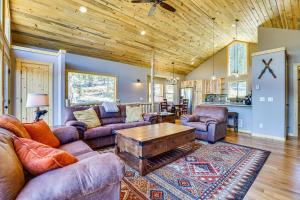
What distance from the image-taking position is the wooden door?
4172 millimetres

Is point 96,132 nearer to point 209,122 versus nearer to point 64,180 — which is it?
point 64,180

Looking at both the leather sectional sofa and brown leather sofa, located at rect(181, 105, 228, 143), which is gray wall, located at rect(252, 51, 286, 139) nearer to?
brown leather sofa, located at rect(181, 105, 228, 143)

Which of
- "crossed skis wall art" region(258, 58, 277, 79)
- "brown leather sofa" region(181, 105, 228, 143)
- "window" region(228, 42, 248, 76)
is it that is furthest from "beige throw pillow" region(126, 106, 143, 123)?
"window" region(228, 42, 248, 76)

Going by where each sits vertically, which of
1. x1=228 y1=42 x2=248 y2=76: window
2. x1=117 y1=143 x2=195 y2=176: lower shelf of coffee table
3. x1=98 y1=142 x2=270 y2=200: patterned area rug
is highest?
x1=228 y1=42 x2=248 y2=76: window

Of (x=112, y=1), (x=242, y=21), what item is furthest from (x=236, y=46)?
(x=112, y=1)

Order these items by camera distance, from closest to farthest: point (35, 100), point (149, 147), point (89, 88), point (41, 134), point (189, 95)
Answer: point (41, 134) < point (149, 147) < point (35, 100) < point (89, 88) < point (189, 95)

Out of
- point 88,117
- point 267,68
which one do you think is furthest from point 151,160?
point 267,68

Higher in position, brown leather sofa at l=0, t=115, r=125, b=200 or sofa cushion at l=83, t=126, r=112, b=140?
brown leather sofa at l=0, t=115, r=125, b=200

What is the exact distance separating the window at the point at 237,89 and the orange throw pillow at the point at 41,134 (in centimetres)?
809

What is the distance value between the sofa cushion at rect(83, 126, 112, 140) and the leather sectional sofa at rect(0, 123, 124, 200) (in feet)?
6.61

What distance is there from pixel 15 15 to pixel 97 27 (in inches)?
75.0

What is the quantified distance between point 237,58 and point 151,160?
304 inches

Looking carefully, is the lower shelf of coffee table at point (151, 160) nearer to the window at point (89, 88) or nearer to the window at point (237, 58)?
the window at point (89, 88)

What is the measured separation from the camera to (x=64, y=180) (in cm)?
96
